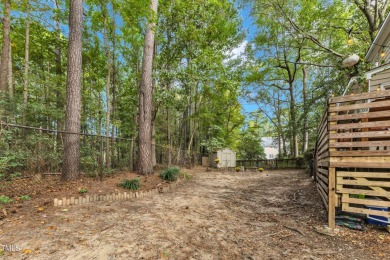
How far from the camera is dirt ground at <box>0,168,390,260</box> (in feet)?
7.16

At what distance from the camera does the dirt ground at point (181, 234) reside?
2182 mm

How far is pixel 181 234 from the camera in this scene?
8.84 feet

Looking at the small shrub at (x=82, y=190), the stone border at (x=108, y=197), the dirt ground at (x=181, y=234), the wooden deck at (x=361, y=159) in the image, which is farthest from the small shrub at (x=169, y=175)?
the wooden deck at (x=361, y=159)

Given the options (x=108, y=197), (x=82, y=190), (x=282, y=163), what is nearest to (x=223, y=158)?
(x=282, y=163)

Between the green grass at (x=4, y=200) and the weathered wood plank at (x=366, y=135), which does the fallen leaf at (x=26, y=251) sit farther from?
the weathered wood plank at (x=366, y=135)

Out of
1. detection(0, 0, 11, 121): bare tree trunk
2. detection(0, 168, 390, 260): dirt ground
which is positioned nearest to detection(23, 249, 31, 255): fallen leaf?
detection(0, 168, 390, 260): dirt ground

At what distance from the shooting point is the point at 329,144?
311 cm

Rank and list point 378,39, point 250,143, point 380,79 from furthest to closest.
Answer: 1. point 250,143
2. point 378,39
3. point 380,79

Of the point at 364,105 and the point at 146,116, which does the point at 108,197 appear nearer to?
the point at 146,116

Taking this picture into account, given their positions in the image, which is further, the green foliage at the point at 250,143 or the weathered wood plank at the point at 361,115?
the green foliage at the point at 250,143

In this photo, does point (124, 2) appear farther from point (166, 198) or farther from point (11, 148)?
point (166, 198)

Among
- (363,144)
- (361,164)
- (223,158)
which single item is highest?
(363,144)

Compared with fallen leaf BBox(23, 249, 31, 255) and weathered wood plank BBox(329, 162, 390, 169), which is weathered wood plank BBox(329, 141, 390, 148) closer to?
weathered wood plank BBox(329, 162, 390, 169)

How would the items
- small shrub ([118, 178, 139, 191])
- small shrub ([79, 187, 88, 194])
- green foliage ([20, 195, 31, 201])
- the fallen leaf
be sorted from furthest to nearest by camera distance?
1. small shrub ([118, 178, 139, 191])
2. small shrub ([79, 187, 88, 194])
3. green foliage ([20, 195, 31, 201])
4. the fallen leaf
